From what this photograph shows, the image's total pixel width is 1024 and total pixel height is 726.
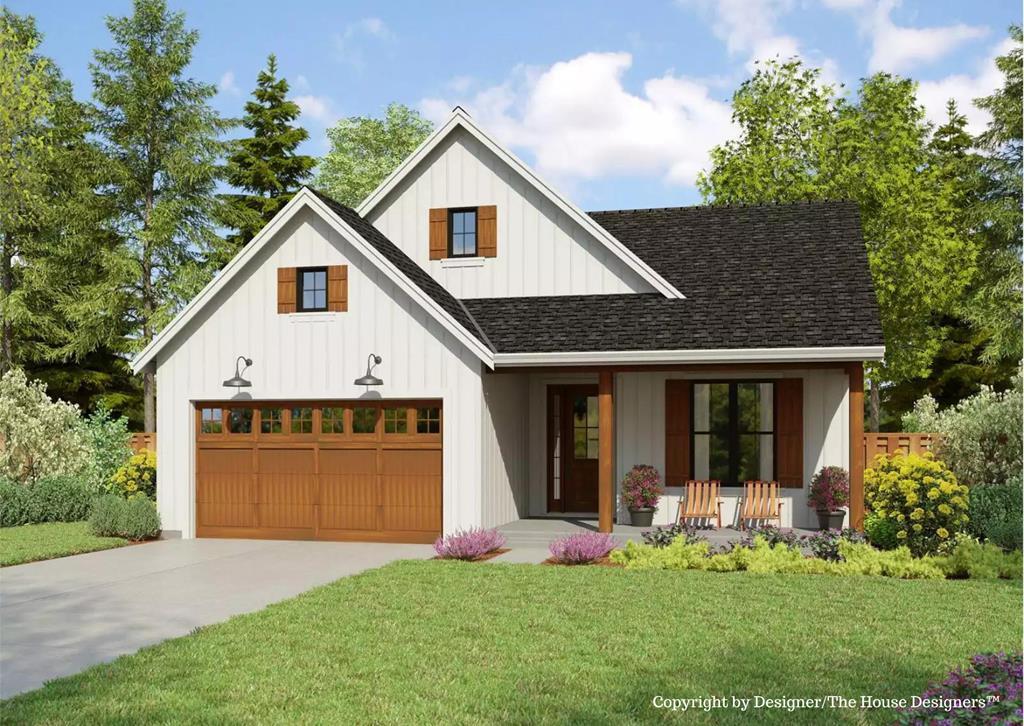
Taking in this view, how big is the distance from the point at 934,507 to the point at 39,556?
12492 millimetres

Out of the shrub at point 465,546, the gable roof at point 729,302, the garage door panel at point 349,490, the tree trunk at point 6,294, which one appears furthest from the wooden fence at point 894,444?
the tree trunk at point 6,294

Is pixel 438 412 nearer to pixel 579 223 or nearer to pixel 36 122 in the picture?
pixel 579 223

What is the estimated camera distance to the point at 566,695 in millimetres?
7184

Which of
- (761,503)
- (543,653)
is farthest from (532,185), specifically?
(543,653)

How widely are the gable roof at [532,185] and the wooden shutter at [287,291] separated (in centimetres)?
267

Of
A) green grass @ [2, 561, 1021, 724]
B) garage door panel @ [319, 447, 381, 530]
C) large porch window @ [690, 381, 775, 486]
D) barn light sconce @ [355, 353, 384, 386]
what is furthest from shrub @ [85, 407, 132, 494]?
large porch window @ [690, 381, 775, 486]

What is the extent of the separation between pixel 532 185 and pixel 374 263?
3.72 metres

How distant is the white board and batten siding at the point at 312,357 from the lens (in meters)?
16.2

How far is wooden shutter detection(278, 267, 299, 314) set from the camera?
16.9m

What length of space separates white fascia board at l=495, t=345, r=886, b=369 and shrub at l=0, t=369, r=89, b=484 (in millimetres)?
10433

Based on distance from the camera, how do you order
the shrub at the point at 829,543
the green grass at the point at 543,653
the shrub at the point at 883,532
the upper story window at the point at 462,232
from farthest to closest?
the upper story window at the point at 462,232, the shrub at the point at 883,532, the shrub at the point at 829,543, the green grass at the point at 543,653

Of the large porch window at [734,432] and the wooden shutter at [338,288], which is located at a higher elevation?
the wooden shutter at [338,288]

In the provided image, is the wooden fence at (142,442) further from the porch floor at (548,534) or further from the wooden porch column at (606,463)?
the wooden porch column at (606,463)

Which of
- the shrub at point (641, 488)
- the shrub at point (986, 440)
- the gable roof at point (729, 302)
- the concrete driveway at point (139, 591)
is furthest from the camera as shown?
the shrub at point (986, 440)
